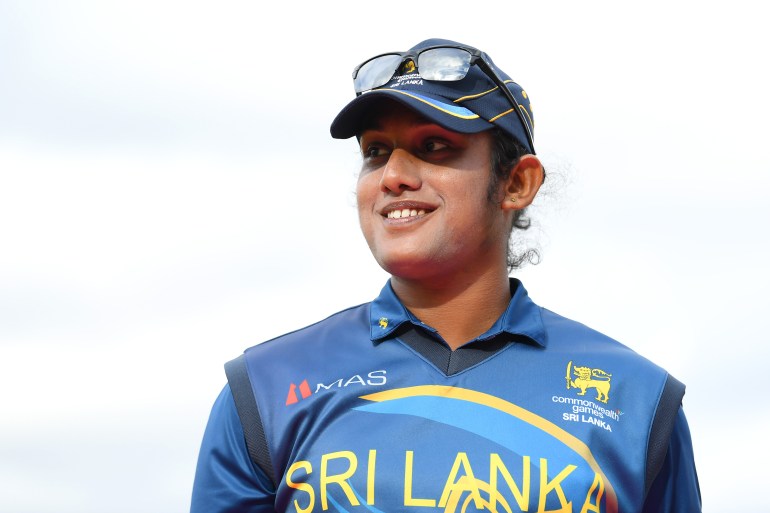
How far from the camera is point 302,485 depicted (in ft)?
14.2

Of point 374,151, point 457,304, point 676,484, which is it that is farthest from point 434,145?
point 676,484

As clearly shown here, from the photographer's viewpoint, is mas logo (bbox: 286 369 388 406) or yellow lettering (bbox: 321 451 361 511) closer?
yellow lettering (bbox: 321 451 361 511)

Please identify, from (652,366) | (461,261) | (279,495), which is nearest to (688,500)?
(652,366)

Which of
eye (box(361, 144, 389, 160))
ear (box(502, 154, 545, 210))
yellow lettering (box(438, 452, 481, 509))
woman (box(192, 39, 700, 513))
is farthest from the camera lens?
ear (box(502, 154, 545, 210))

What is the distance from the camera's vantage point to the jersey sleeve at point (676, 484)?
474 cm

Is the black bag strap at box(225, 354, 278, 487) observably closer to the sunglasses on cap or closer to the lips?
the lips

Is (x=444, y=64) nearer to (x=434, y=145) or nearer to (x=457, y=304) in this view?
(x=434, y=145)

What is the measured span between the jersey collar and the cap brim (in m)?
0.75

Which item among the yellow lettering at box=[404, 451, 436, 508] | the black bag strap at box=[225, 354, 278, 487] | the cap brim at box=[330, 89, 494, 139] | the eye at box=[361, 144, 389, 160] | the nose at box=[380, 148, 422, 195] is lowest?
the yellow lettering at box=[404, 451, 436, 508]

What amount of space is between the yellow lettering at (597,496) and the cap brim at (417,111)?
1525 mm

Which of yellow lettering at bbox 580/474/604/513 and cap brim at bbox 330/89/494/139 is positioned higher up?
cap brim at bbox 330/89/494/139

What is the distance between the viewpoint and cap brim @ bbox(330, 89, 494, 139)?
15.1 feet

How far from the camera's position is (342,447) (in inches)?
171

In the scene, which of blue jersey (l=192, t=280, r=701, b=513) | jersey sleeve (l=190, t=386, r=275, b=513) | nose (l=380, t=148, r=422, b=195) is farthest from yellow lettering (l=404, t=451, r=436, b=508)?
nose (l=380, t=148, r=422, b=195)
